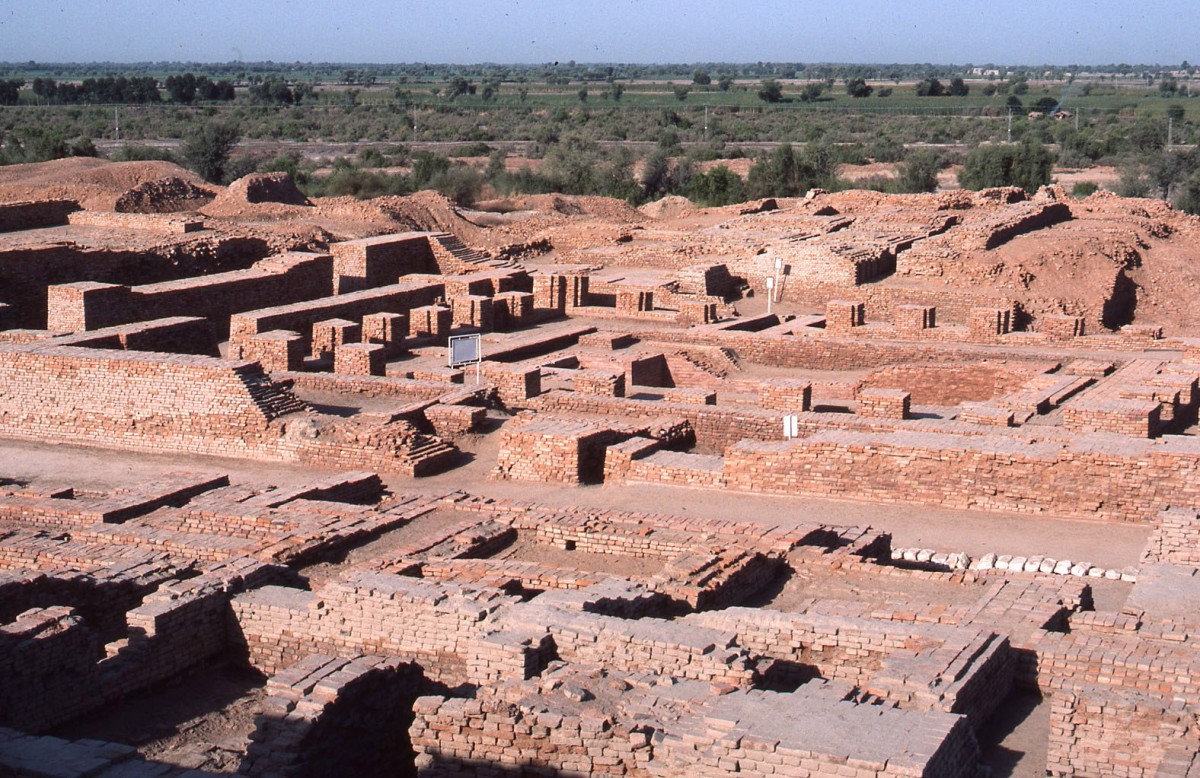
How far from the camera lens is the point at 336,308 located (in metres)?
19.7

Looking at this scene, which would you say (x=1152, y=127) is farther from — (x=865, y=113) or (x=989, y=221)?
(x=989, y=221)

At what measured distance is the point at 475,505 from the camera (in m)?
11.3

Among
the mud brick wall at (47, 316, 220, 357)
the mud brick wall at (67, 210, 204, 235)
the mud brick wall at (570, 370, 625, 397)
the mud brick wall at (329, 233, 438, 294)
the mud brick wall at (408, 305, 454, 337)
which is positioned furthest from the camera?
the mud brick wall at (67, 210, 204, 235)

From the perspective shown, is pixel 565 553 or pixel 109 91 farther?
pixel 109 91

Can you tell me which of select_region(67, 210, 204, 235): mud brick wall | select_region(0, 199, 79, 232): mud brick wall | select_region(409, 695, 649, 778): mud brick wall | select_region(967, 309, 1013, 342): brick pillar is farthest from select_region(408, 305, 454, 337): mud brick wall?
select_region(409, 695, 649, 778): mud brick wall

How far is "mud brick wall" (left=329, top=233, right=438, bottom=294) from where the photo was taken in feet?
75.2

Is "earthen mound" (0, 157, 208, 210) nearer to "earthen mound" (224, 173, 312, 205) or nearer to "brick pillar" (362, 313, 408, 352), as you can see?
"earthen mound" (224, 173, 312, 205)

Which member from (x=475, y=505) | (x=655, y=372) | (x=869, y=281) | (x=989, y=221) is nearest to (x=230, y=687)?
(x=475, y=505)

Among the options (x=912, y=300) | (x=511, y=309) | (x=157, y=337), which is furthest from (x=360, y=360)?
(x=912, y=300)

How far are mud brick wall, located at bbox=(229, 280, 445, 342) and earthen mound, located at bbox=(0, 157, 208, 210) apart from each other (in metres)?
8.62

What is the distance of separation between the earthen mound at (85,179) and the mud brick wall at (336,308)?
862 centimetres

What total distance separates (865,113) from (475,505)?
8424 cm

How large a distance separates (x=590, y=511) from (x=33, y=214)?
1734 cm

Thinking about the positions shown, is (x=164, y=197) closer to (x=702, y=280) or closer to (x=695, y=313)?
(x=702, y=280)
